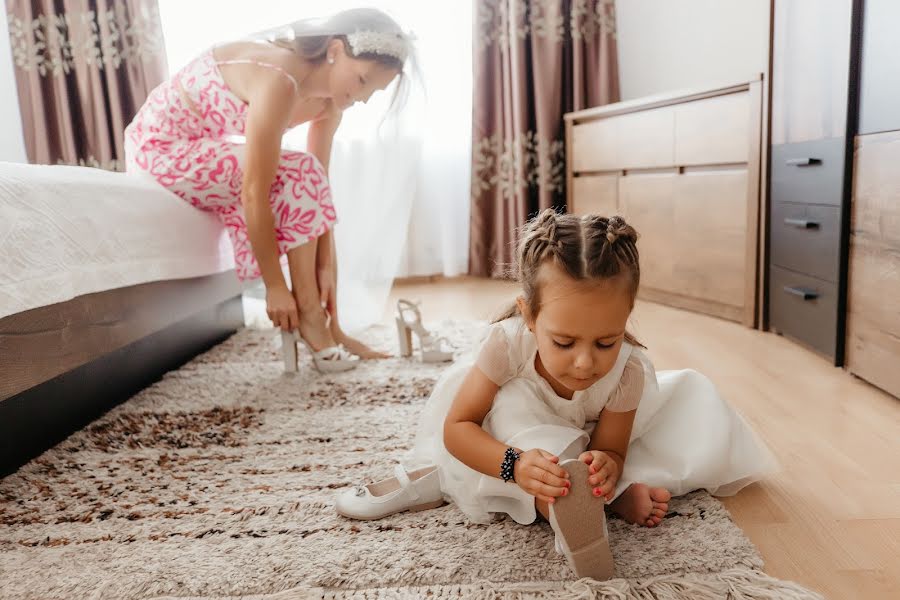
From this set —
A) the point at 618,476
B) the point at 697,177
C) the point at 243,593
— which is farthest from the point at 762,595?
the point at 697,177

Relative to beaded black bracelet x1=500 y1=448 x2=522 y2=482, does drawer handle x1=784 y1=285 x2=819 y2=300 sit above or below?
above

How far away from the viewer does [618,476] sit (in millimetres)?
889

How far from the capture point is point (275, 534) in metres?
0.88

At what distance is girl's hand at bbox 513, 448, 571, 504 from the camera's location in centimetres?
74

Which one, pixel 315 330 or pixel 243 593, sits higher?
pixel 315 330

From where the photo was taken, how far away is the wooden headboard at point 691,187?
1988 mm

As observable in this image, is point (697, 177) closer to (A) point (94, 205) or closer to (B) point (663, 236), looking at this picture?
(B) point (663, 236)

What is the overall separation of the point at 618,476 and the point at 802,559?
0.22 m

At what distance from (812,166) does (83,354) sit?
1576 millimetres

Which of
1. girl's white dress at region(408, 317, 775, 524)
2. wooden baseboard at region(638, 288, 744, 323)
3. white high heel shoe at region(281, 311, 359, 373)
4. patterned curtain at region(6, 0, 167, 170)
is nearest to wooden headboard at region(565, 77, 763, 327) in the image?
wooden baseboard at region(638, 288, 744, 323)

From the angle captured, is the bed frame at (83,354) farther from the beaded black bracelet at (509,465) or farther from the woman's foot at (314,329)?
the beaded black bracelet at (509,465)

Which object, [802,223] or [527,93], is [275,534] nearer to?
[802,223]

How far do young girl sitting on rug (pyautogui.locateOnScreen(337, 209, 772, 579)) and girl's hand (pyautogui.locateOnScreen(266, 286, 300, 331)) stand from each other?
2.08 feet

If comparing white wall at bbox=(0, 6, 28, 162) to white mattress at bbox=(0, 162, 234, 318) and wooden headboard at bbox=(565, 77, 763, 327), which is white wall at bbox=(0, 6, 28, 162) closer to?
white mattress at bbox=(0, 162, 234, 318)
